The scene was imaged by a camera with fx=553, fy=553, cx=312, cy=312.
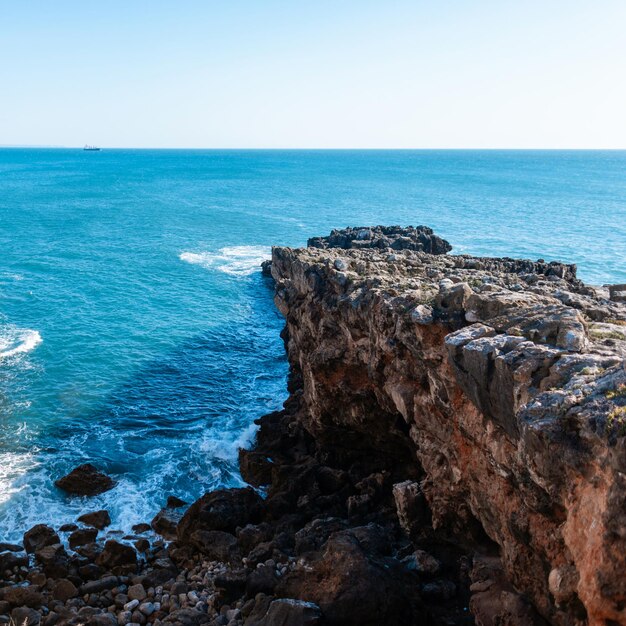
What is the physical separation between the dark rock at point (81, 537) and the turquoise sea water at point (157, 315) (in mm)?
1925

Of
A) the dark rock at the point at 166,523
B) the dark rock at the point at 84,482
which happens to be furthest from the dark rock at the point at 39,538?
the dark rock at the point at 166,523

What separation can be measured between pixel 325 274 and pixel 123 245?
6697 centimetres

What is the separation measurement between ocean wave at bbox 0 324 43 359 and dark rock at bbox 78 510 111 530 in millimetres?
25658

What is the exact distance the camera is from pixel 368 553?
22375 millimetres

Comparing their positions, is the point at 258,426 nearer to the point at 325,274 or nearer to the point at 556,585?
the point at 325,274

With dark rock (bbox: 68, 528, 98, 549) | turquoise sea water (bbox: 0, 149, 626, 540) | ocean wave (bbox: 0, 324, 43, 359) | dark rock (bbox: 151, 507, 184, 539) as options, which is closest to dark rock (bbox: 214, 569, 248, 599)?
dark rock (bbox: 151, 507, 184, 539)

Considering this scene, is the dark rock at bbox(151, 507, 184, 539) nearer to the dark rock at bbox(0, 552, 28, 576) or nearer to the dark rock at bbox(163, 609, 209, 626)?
the dark rock at bbox(0, 552, 28, 576)

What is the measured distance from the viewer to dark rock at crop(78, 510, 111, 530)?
30.5 meters

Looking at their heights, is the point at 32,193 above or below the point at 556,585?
above

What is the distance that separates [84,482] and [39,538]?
530cm

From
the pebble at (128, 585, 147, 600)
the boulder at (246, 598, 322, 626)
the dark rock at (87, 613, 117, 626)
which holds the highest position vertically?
the boulder at (246, 598, 322, 626)

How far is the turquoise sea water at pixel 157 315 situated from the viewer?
120ft

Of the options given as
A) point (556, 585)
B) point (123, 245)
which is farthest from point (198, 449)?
point (123, 245)

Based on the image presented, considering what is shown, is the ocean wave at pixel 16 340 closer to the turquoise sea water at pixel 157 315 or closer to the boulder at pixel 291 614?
the turquoise sea water at pixel 157 315
